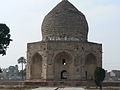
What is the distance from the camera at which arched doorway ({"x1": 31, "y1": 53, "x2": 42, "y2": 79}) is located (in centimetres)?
4356

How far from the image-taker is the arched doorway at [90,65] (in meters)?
43.3

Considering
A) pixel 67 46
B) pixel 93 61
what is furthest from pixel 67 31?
pixel 93 61

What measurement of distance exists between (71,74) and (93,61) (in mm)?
4280

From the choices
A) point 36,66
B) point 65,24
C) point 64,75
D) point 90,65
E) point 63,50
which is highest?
point 65,24

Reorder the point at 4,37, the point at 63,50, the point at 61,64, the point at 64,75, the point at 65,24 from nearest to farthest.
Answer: the point at 4,37, the point at 63,50, the point at 61,64, the point at 65,24, the point at 64,75

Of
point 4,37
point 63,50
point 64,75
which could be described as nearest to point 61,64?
point 63,50

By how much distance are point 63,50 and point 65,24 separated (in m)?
3.48

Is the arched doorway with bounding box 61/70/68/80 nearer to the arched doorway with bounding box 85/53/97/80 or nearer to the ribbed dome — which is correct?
the arched doorway with bounding box 85/53/97/80

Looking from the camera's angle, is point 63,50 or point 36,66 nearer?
point 63,50

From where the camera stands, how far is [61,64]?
4216 cm

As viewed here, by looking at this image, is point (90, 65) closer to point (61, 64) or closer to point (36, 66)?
point (61, 64)

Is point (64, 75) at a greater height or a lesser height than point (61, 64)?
lesser

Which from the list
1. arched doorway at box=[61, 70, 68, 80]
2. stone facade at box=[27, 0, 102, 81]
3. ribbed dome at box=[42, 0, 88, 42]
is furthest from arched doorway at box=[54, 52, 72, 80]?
ribbed dome at box=[42, 0, 88, 42]

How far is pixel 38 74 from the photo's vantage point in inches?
1718
